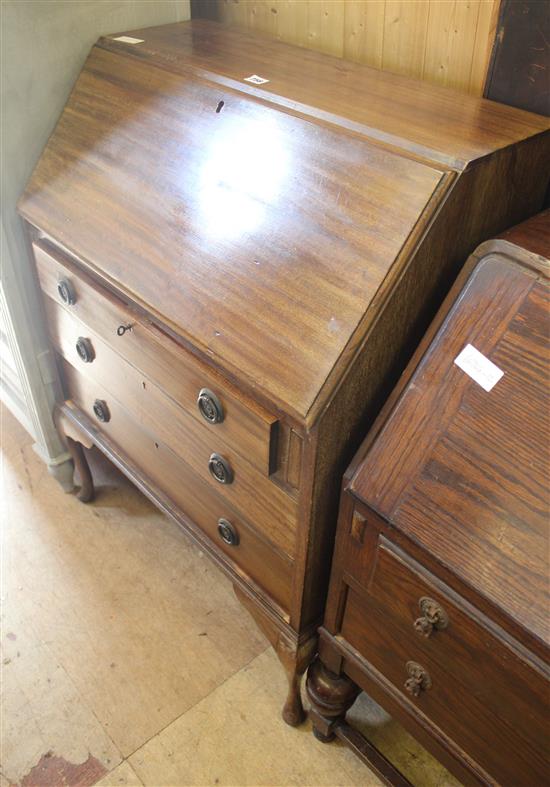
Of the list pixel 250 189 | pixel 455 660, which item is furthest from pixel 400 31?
pixel 455 660

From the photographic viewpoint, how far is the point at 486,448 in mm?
848

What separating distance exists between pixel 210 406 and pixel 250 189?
13.5 inches

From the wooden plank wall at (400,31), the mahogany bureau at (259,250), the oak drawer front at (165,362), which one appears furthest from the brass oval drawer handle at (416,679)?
the wooden plank wall at (400,31)

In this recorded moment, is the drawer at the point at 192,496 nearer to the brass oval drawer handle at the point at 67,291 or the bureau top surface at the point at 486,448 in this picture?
the brass oval drawer handle at the point at 67,291

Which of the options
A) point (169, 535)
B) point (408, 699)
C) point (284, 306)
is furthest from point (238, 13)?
point (408, 699)

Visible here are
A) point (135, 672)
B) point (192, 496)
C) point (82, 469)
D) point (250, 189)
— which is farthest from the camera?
point (82, 469)

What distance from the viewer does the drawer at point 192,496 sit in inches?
48.3

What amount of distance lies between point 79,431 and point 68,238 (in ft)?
1.81

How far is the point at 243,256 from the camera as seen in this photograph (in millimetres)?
1053

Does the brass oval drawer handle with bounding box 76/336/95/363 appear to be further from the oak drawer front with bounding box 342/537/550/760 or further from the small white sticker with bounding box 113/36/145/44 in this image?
the oak drawer front with bounding box 342/537/550/760

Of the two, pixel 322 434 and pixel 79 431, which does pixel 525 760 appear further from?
pixel 79 431

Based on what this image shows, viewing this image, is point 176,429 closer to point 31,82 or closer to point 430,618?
point 430,618

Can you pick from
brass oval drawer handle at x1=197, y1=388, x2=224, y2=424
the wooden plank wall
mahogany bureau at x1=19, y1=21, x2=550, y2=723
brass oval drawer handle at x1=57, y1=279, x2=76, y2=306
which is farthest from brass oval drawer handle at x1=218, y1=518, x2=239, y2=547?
the wooden plank wall

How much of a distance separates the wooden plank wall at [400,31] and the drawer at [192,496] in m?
0.85
